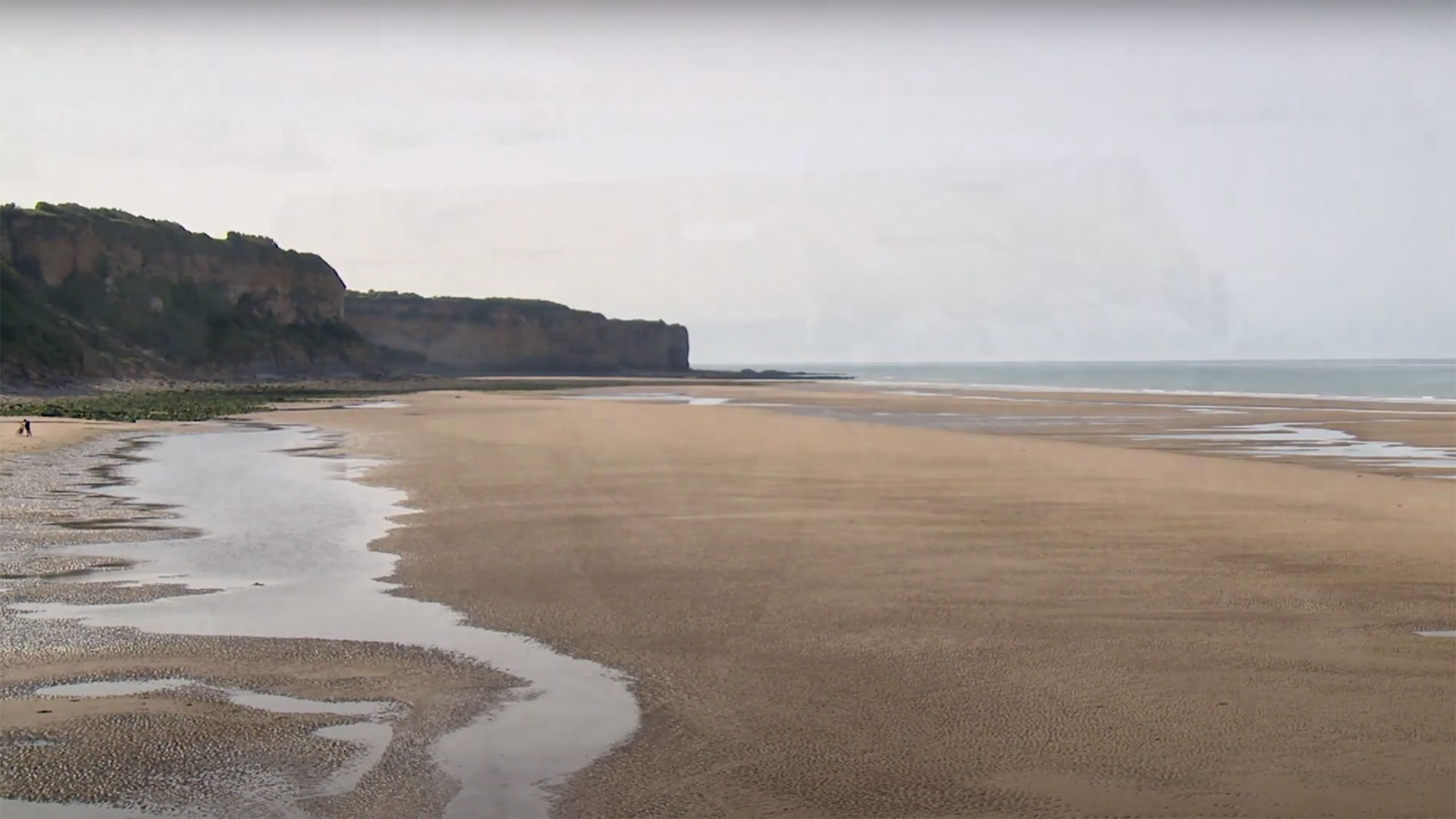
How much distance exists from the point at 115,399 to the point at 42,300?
996 inches

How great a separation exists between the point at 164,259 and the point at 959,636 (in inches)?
3298

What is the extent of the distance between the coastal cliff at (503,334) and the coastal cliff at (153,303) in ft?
95.4

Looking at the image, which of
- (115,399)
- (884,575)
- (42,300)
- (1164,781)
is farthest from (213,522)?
(42,300)

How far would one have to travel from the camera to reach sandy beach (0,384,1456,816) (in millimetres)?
5488

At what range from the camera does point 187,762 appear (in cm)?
560

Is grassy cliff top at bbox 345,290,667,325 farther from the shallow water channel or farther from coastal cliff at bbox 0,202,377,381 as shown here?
the shallow water channel

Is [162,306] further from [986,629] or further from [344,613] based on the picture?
[986,629]

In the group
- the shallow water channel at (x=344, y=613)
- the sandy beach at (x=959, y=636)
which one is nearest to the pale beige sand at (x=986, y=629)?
the sandy beach at (x=959, y=636)

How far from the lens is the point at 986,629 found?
828cm

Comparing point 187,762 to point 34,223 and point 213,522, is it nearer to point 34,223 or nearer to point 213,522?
point 213,522

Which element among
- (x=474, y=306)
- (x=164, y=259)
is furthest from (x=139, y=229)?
(x=474, y=306)

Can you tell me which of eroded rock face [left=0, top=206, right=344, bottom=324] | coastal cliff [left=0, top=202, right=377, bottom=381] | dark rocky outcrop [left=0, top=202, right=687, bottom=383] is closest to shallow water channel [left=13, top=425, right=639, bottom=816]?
dark rocky outcrop [left=0, top=202, right=687, bottom=383]

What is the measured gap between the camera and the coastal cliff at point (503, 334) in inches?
5113

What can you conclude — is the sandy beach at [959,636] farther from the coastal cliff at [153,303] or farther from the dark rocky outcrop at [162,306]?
the coastal cliff at [153,303]
